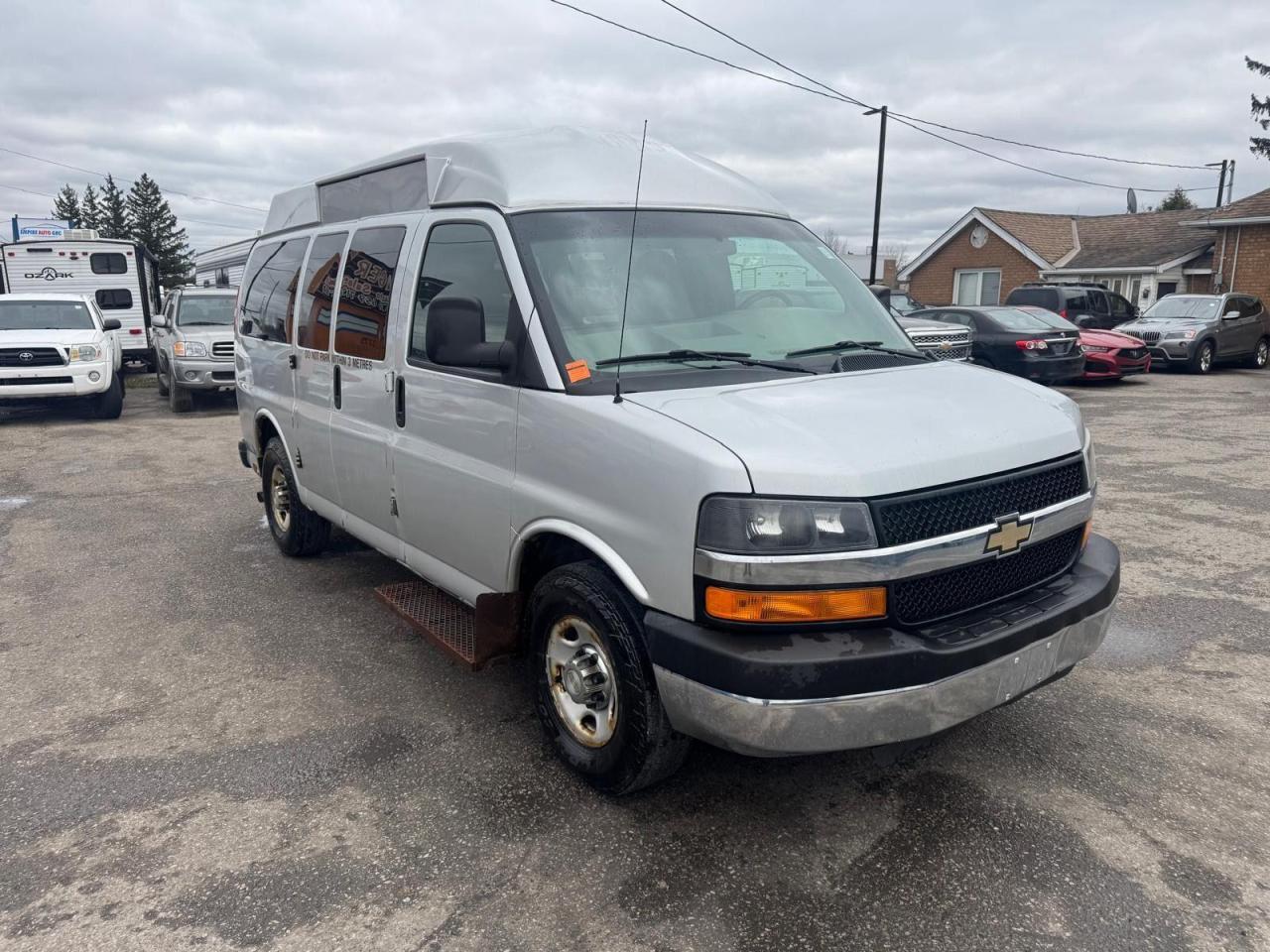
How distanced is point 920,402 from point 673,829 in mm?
1654

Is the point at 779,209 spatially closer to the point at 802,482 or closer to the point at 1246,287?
the point at 802,482

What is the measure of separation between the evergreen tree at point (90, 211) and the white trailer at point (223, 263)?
40.9 metres

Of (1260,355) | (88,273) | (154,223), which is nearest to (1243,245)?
(1260,355)

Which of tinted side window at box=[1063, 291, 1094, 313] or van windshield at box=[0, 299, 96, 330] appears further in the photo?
tinted side window at box=[1063, 291, 1094, 313]

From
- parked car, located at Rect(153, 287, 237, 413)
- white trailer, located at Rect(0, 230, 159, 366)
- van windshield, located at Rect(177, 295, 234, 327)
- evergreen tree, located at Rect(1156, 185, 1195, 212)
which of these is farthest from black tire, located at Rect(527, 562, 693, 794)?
evergreen tree, located at Rect(1156, 185, 1195, 212)

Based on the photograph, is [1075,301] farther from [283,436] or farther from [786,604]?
[786,604]

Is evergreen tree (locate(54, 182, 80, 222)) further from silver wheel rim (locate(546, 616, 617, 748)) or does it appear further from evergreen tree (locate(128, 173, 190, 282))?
silver wheel rim (locate(546, 616, 617, 748))

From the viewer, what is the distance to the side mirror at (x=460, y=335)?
328 centimetres

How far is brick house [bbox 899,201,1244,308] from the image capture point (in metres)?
30.4

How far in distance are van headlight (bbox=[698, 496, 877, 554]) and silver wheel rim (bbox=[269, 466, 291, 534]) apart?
429 cm

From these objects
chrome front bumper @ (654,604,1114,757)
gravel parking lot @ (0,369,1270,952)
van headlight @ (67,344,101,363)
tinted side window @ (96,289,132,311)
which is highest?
tinted side window @ (96,289,132,311)

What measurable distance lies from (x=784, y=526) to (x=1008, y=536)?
0.84 meters

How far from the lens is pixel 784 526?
2.62m

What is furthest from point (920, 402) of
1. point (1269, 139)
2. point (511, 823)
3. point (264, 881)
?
point (1269, 139)
